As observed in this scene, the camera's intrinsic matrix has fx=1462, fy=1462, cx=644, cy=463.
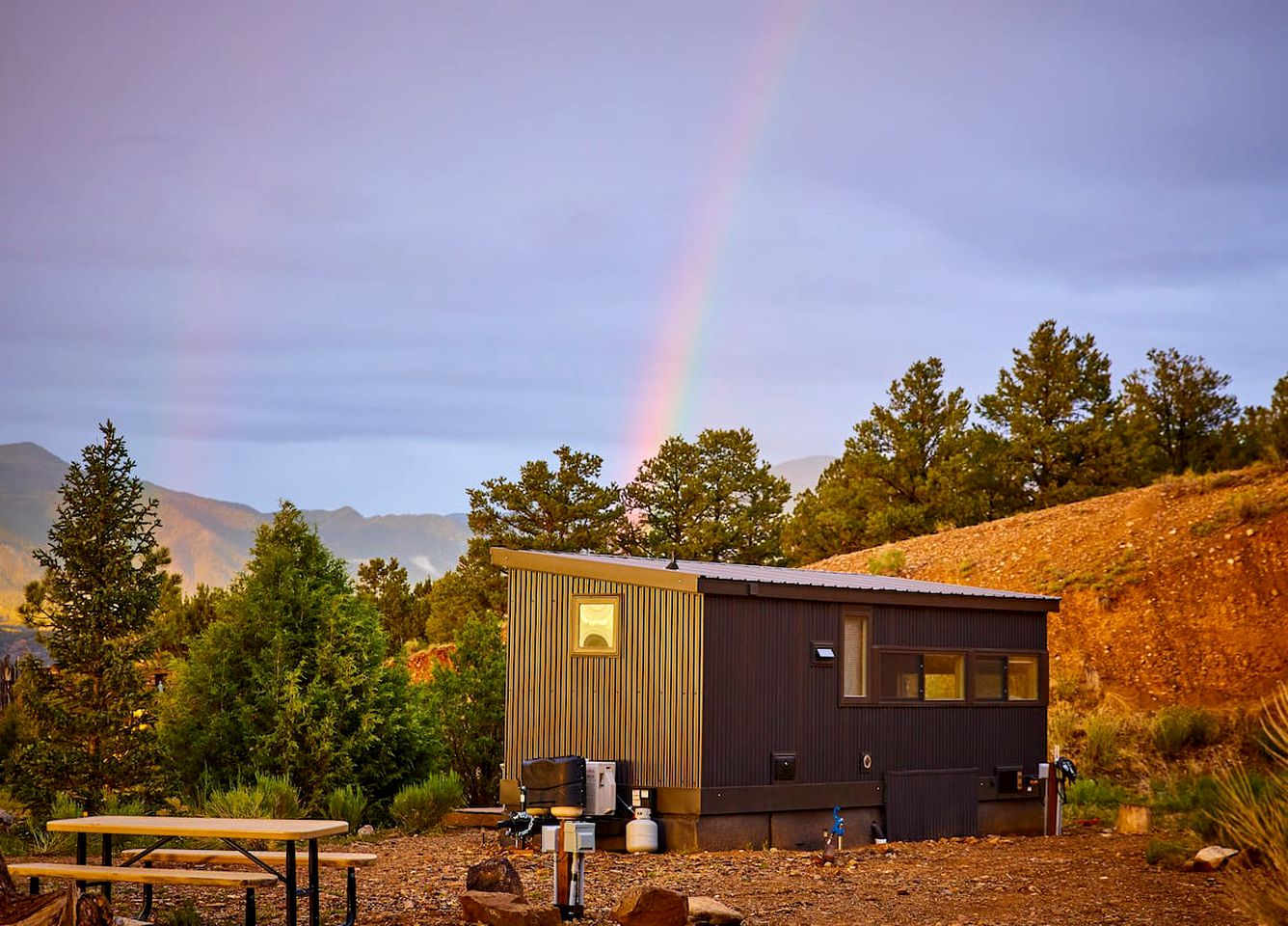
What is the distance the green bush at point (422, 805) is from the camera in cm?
1512

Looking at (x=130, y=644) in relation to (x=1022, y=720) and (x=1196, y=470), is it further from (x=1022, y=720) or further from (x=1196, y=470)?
(x=1196, y=470)

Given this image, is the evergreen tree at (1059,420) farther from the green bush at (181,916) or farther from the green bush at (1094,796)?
the green bush at (181,916)

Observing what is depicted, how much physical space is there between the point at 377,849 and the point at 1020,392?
98.3 ft

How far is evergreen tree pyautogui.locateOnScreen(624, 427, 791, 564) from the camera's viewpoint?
40.3 m

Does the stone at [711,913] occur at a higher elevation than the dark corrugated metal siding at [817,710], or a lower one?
lower

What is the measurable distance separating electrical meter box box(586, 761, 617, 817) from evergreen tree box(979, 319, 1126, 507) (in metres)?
27.0

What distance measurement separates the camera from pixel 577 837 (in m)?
9.43

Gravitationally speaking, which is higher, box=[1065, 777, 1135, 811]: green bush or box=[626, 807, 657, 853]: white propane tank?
box=[626, 807, 657, 853]: white propane tank

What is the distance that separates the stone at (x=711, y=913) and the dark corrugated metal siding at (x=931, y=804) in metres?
5.88

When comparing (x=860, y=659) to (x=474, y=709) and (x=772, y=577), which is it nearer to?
(x=772, y=577)

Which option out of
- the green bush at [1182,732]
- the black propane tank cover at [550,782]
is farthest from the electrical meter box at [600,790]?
the green bush at [1182,732]

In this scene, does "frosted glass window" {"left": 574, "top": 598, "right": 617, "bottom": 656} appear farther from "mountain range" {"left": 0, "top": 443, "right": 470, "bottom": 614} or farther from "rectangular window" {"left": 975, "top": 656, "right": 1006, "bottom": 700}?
"mountain range" {"left": 0, "top": 443, "right": 470, "bottom": 614}

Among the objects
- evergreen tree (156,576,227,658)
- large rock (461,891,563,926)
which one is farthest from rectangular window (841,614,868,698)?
evergreen tree (156,576,227,658)

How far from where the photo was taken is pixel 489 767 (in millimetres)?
17547
